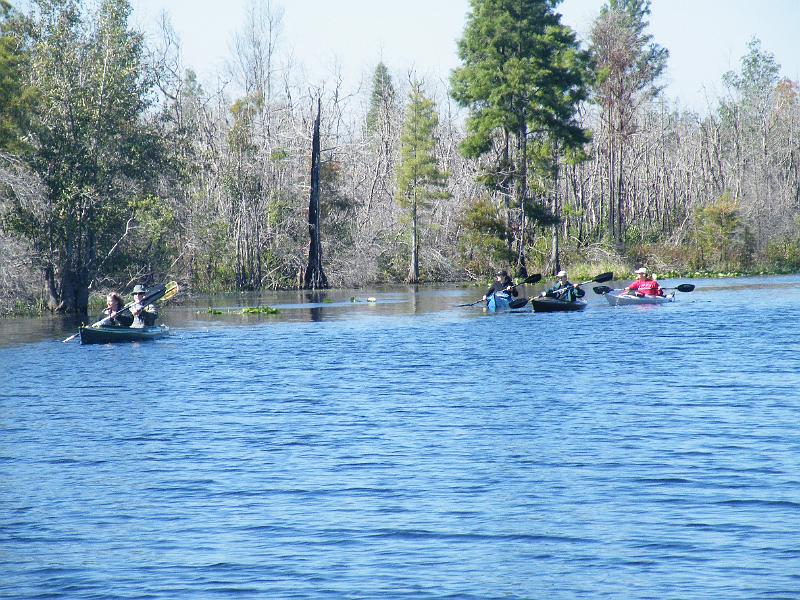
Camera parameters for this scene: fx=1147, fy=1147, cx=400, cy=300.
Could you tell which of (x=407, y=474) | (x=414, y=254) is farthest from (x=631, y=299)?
(x=407, y=474)

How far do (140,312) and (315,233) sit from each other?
33.2m

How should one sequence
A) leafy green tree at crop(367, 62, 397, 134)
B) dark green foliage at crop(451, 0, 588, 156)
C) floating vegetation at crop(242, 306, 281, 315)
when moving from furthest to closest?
leafy green tree at crop(367, 62, 397, 134), dark green foliage at crop(451, 0, 588, 156), floating vegetation at crop(242, 306, 281, 315)

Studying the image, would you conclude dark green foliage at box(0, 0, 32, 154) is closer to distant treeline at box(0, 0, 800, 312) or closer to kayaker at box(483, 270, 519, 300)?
distant treeline at box(0, 0, 800, 312)

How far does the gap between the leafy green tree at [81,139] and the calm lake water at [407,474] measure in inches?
610

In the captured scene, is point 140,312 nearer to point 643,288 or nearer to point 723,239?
point 643,288

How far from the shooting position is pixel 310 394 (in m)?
22.8

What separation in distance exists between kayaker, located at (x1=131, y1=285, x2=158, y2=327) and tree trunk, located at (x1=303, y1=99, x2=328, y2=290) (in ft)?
106

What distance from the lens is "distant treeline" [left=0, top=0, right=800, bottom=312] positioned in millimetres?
44906

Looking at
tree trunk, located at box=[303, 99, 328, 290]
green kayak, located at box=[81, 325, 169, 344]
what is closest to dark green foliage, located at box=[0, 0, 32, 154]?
green kayak, located at box=[81, 325, 169, 344]

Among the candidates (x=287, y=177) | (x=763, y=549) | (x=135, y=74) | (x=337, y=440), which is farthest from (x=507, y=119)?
(x=763, y=549)

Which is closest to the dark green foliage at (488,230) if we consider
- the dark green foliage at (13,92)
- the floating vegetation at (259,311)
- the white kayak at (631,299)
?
the white kayak at (631,299)

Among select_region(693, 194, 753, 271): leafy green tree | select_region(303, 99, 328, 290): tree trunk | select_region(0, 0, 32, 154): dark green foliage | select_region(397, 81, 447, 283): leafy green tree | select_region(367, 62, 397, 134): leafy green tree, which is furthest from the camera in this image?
select_region(367, 62, 397, 134): leafy green tree

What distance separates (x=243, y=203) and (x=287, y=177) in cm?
704

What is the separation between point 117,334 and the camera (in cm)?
3338
